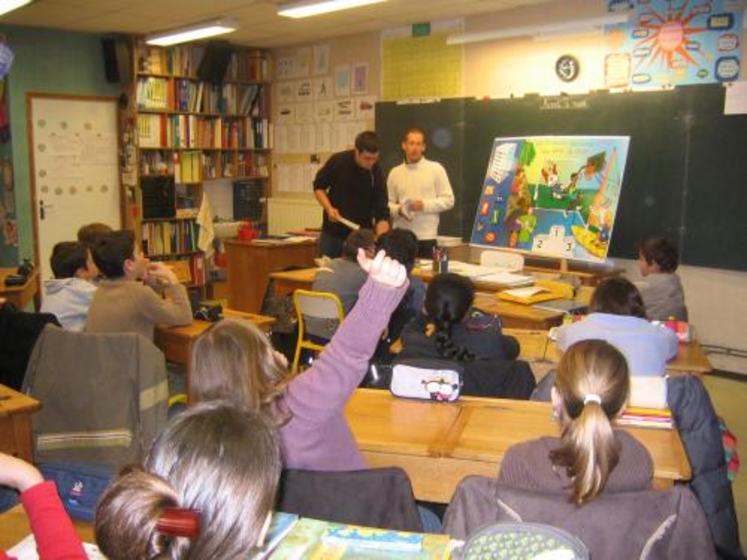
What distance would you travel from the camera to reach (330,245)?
5926mm

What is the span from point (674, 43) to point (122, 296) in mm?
4355

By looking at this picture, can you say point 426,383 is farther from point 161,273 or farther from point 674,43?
point 674,43

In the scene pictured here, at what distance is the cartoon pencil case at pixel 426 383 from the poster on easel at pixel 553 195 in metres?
3.35

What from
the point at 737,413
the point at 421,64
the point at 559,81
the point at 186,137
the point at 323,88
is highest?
the point at 421,64

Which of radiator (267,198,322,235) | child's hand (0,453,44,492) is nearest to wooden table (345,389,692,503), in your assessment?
child's hand (0,453,44,492)

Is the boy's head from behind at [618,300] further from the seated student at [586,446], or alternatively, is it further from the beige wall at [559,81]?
the beige wall at [559,81]

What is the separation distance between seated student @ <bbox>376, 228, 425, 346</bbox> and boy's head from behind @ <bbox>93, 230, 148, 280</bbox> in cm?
120

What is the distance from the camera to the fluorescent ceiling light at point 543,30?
5.77 m

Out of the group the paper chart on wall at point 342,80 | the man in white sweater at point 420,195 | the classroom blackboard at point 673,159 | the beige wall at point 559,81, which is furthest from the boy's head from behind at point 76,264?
the paper chart on wall at point 342,80

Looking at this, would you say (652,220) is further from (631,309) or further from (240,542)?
(240,542)

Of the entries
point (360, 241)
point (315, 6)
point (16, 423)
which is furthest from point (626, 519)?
point (315, 6)

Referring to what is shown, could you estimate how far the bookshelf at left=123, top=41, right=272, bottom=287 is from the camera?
7.68 m

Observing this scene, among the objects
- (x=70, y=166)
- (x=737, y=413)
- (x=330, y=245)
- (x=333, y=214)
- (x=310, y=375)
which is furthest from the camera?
(x=70, y=166)

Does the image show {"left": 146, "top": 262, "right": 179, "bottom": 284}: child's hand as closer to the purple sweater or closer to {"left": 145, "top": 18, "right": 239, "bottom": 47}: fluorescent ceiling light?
the purple sweater
